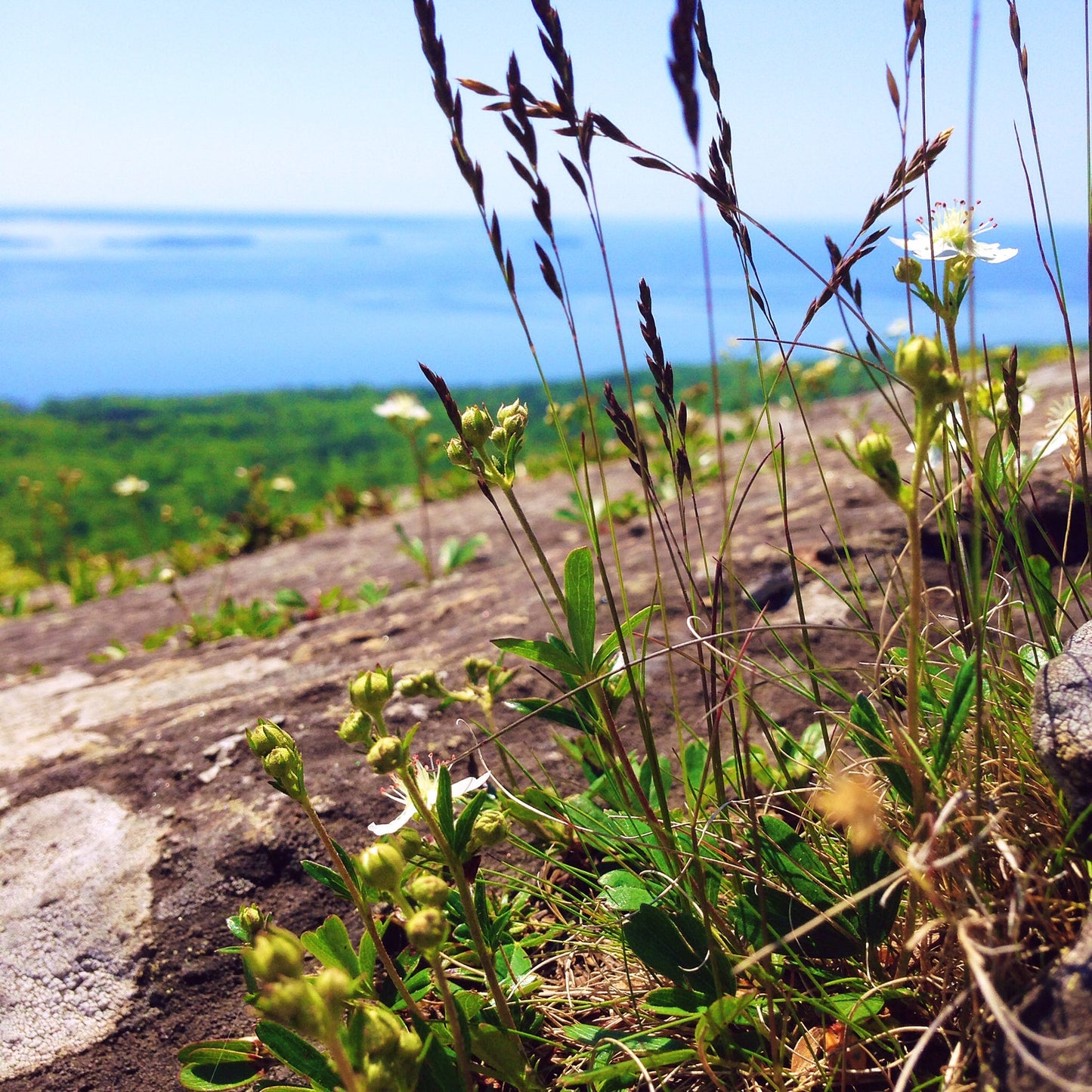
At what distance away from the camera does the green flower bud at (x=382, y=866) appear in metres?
0.87

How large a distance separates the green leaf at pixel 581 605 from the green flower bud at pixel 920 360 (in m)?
0.48

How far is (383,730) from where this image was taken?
98 cm

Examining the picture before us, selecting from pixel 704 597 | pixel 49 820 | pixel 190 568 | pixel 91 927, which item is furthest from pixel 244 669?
pixel 190 568

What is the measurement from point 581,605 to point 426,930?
49 centimetres

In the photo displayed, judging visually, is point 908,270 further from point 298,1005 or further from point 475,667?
point 298,1005

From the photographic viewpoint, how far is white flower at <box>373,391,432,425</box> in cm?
343

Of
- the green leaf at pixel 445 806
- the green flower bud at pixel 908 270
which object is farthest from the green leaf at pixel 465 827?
the green flower bud at pixel 908 270

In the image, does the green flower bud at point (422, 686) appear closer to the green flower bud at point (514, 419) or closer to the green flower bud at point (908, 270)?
the green flower bud at point (514, 419)

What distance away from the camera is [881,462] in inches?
31.0

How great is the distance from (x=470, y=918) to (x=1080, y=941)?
1.92ft

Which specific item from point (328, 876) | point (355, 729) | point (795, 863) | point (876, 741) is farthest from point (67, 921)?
point (876, 741)

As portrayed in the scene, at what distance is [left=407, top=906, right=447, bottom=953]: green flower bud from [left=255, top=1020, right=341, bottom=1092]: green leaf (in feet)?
1.07

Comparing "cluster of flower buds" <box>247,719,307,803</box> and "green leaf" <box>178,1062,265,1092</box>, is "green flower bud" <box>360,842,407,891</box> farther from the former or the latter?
"green leaf" <box>178,1062,265,1092</box>

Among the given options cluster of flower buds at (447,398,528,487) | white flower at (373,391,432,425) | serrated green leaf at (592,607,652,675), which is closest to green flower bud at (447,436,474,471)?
cluster of flower buds at (447,398,528,487)
